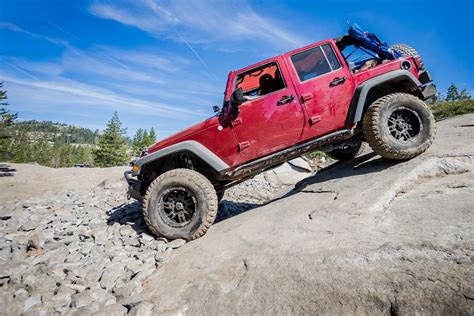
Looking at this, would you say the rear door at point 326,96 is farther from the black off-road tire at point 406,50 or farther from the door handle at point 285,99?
the black off-road tire at point 406,50

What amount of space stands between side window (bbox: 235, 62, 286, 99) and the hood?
801 millimetres

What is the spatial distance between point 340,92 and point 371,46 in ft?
4.76

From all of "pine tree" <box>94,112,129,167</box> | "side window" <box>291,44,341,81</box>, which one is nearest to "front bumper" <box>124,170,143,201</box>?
"side window" <box>291,44,341,81</box>

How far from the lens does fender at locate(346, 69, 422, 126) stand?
3783 mm

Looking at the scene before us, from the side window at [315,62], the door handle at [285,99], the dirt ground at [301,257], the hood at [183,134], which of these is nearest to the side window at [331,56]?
the side window at [315,62]

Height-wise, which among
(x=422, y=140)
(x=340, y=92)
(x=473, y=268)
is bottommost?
(x=473, y=268)

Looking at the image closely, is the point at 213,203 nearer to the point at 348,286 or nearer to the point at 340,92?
the point at 348,286

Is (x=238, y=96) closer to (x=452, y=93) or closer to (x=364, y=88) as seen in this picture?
(x=364, y=88)

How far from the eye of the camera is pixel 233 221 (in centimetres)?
420

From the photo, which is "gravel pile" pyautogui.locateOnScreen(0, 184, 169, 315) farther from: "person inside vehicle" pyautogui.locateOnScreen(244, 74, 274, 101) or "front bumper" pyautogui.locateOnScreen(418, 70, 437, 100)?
"front bumper" pyautogui.locateOnScreen(418, 70, 437, 100)

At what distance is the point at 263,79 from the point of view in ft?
14.8

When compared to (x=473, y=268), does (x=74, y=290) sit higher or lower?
lower

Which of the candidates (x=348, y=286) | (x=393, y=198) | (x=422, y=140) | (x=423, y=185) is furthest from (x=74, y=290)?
(x=422, y=140)

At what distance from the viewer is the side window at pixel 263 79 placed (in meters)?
4.19
